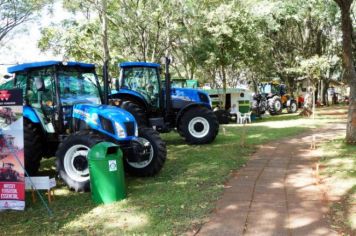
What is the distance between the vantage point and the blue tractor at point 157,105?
39.2ft

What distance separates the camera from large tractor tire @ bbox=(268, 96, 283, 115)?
25438mm

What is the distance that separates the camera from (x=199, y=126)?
1232 centimetres

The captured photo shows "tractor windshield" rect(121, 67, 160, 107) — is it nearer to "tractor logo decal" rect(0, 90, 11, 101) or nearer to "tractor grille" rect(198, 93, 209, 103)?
"tractor grille" rect(198, 93, 209, 103)

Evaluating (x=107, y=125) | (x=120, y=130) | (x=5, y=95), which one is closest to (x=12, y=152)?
Answer: (x=5, y=95)

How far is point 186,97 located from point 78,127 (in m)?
5.46

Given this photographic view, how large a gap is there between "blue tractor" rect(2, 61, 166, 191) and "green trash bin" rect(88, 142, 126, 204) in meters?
0.69

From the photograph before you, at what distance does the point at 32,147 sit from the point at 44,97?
983 millimetres

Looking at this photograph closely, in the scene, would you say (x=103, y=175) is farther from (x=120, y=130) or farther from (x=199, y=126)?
(x=199, y=126)

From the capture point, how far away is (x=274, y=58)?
3300 centimetres

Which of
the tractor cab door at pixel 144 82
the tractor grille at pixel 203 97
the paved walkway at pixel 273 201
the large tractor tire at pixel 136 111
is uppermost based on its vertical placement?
the tractor cab door at pixel 144 82

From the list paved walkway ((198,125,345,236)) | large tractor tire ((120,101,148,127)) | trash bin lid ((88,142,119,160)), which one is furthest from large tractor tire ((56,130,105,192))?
large tractor tire ((120,101,148,127))

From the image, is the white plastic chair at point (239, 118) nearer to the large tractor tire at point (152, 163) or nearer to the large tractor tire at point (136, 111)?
the large tractor tire at point (136, 111)

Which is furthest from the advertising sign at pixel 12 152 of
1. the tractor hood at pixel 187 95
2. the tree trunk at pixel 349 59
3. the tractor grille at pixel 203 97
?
the tree trunk at pixel 349 59

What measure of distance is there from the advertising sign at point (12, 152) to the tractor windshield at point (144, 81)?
5951mm
